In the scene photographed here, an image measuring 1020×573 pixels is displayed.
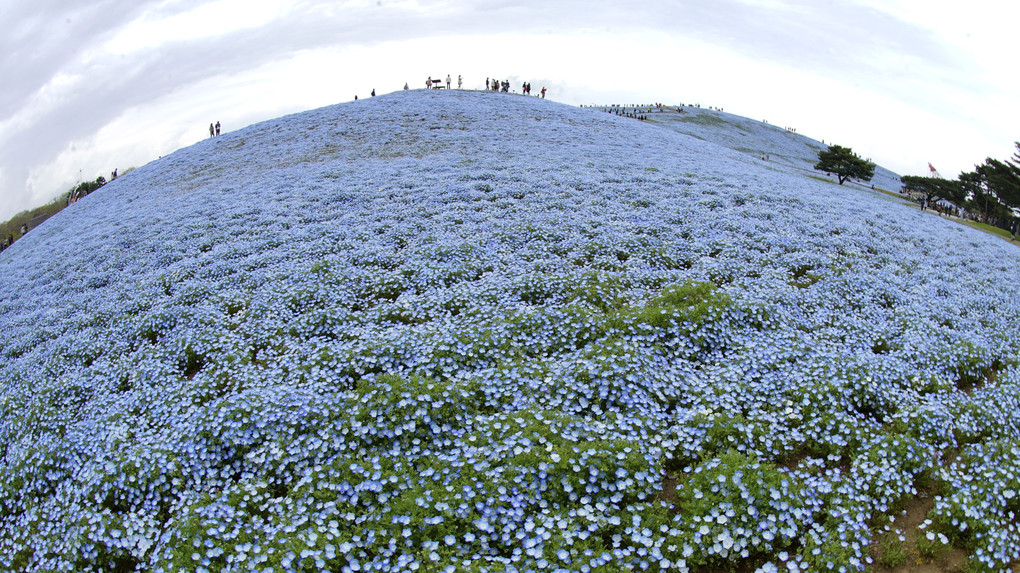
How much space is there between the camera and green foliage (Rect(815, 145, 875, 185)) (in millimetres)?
52344

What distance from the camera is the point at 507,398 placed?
8312 millimetres

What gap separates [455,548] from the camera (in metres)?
6.00

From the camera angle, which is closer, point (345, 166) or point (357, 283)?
point (357, 283)

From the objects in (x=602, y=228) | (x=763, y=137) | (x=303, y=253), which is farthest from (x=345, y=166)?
(x=763, y=137)

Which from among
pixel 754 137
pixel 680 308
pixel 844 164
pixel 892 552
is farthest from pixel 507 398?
pixel 754 137

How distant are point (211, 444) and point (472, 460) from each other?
3.91 m

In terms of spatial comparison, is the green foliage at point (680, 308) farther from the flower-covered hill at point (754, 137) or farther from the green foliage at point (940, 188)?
the green foliage at point (940, 188)

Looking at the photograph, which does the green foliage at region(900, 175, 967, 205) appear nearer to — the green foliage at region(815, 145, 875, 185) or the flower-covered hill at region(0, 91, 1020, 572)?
the green foliage at region(815, 145, 875, 185)

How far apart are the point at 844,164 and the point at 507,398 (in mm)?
57108

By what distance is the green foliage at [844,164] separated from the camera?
172 ft

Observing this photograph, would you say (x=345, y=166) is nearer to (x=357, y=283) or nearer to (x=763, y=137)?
(x=357, y=283)

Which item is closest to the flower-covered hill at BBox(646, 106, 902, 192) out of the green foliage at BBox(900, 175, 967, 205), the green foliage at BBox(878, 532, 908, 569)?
the green foliage at BBox(900, 175, 967, 205)

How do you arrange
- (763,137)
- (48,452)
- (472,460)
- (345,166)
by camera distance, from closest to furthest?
1. (472,460)
2. (48,452)
3. (345,166)
4. (763,137)

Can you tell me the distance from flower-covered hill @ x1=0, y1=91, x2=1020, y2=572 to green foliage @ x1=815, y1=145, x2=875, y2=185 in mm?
39195
